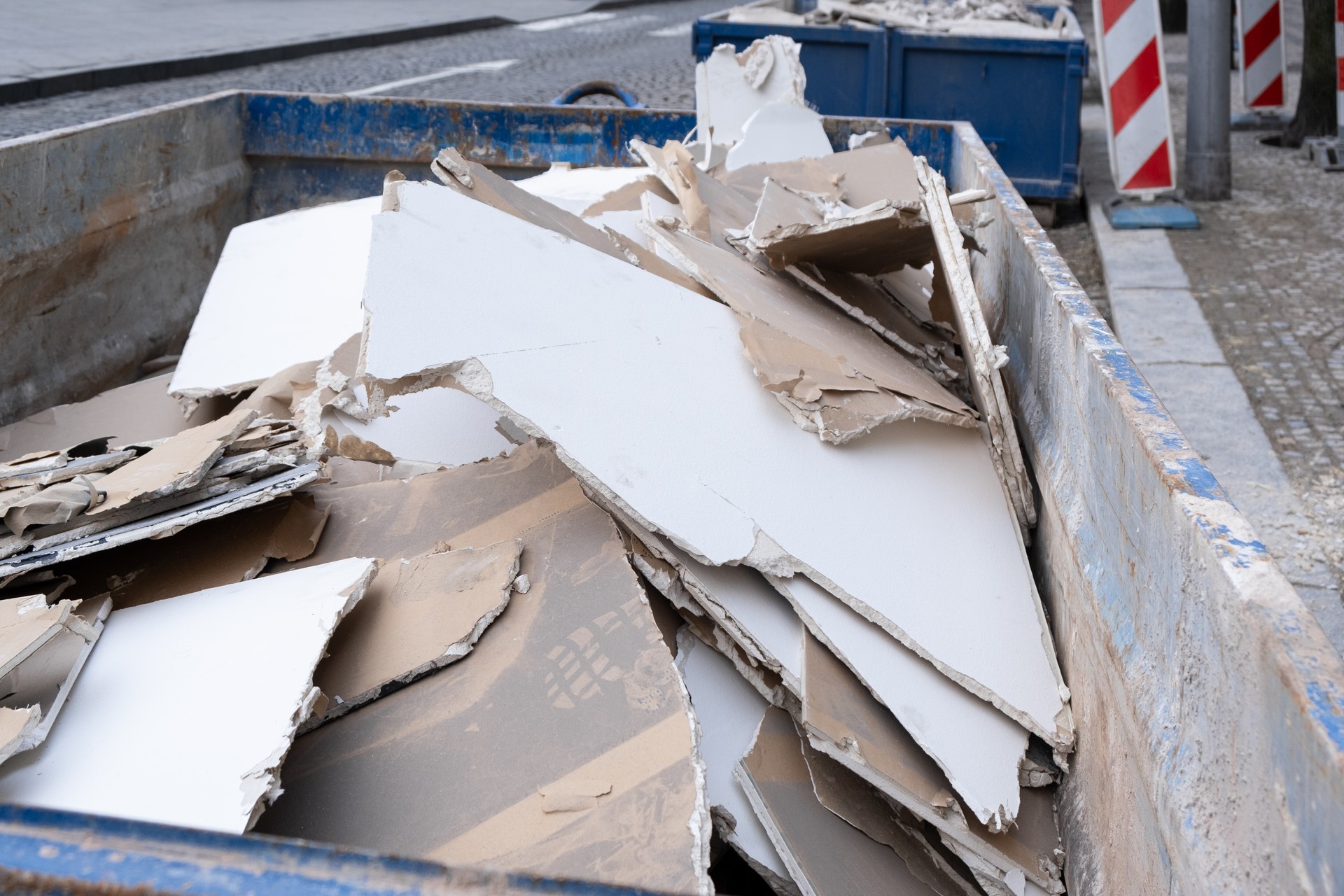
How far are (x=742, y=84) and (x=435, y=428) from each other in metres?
2.17

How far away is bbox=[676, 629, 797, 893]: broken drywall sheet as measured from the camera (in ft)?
5.55

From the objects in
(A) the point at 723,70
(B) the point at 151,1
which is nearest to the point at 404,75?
(B) the point at 151,1

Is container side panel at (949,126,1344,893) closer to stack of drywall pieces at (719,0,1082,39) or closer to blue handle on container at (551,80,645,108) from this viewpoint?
blue handle on container at (551,80,645,108)

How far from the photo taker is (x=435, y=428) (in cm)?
253

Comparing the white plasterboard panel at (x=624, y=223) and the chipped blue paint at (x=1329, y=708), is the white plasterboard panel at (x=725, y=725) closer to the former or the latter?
the chipped blue paint at (x=1329, y=708)

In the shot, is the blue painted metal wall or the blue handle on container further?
the blue handle on container

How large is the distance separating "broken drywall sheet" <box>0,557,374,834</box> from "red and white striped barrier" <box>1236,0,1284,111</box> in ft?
31.5

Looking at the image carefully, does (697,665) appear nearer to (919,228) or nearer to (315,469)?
(315,469)

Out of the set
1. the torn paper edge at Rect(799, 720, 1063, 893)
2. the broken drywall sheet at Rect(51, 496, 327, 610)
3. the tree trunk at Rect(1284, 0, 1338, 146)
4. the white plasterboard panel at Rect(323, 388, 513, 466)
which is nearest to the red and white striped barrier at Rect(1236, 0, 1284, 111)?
the tree trunk at Rect(1284, 0, 1338, 146)

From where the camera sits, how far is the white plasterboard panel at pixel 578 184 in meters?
3.24

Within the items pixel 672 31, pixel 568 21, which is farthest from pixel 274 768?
pixel 568 21

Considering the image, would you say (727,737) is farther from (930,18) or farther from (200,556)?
(930,18)

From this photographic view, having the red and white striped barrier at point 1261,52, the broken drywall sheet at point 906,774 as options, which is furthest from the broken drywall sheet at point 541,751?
the red and white striped barrier at point 1261,52

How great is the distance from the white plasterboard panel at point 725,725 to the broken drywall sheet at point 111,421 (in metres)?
1.55
